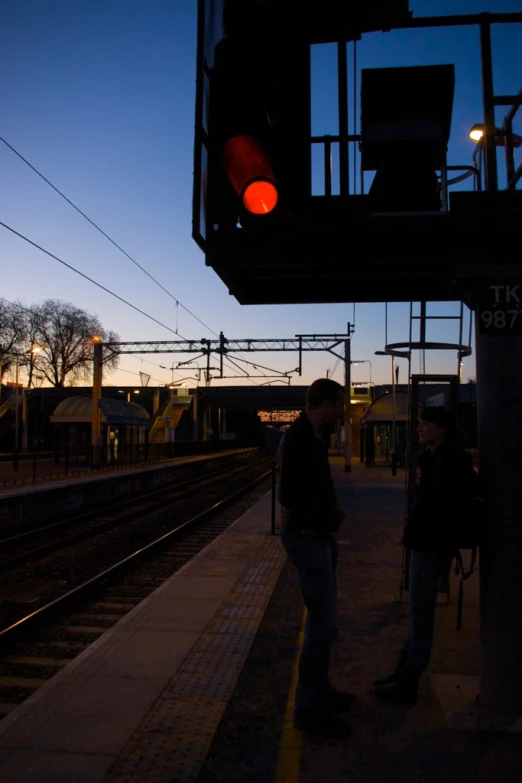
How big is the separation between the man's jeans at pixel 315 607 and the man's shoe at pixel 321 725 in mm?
34

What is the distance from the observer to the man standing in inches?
131

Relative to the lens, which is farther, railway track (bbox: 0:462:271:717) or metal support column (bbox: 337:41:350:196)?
railway track (bbox: 0:462:271:717)

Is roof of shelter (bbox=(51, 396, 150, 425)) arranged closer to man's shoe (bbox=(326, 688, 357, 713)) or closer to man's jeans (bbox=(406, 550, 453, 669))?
man's shoe (bbox=(326, 688, 357, 713))

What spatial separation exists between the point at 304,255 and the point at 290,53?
106cm

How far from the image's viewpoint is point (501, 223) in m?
3.56

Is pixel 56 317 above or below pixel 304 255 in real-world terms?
above

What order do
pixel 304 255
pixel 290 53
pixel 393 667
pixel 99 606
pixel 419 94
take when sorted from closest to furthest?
pixel 290 53, pixel 419 94, pixel 304 255, pixel 393 667, pixel 99 606

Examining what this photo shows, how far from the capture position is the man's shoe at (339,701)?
365 centimetres

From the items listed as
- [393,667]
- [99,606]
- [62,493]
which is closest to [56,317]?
[62,493]

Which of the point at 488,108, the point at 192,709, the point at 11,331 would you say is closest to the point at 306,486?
the point at 192,709

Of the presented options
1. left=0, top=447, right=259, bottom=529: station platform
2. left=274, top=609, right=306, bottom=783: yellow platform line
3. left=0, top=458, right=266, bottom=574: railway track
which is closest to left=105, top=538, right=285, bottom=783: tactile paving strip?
left=274, top=609, right=306, bottom=783: yellow platform line

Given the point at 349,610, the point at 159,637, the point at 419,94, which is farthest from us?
the point at 349,610

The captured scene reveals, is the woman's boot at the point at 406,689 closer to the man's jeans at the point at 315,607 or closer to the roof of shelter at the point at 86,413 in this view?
the man's jeans at the point at 315,607

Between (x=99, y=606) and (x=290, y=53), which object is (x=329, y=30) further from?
(x=99, y=606)
